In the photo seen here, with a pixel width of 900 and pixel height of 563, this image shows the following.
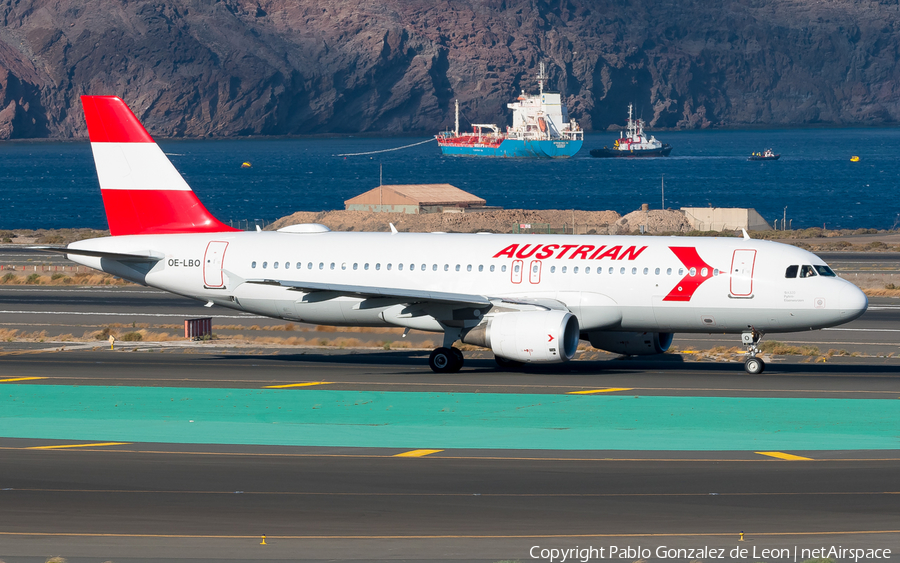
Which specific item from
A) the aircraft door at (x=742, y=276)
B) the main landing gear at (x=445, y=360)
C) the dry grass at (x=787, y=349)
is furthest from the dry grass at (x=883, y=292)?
the main landing gear at (x=445, y=360)

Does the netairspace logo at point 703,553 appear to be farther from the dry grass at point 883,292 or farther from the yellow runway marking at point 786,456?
the dry grass at point 883,292

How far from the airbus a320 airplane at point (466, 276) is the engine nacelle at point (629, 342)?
4cm

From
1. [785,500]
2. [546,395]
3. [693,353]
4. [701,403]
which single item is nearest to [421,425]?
[546,395]

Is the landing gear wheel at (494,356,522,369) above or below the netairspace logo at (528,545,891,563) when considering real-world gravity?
below

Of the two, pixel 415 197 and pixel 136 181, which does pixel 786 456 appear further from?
pixel 415 197

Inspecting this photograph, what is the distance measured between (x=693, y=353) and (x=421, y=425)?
690 inches

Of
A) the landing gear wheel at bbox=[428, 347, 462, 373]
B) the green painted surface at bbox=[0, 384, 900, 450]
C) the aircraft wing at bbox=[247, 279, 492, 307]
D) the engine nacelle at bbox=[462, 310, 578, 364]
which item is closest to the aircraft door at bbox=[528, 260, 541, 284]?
the aircraft wing at bbox=[247, 279, 492, 307]

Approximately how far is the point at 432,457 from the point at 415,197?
320 feet

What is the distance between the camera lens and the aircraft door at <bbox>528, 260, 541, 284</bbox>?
3559 cm

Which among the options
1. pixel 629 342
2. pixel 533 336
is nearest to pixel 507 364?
pixel 629 342

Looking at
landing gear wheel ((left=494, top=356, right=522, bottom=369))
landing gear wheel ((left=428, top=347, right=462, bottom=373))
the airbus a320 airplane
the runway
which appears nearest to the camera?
the runway

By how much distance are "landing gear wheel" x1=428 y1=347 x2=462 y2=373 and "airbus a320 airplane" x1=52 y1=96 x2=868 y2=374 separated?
0.10 feet

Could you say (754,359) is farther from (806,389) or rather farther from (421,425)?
(421,425)

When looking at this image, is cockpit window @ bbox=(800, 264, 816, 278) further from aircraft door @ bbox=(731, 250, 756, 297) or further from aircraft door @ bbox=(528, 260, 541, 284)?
aircraft door @ bbox=(528, 260, 541, 284)
